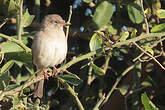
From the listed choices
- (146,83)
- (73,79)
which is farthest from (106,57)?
(73,79)

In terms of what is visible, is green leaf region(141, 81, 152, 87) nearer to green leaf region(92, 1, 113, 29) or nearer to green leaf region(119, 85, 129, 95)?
green leaf region(119, 85, 129, 95)

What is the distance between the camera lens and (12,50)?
291cm

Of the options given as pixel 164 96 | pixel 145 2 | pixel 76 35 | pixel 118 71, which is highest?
pixel 145 2

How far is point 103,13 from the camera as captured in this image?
10.7 feet

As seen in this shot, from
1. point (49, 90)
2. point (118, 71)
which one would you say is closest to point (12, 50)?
point (49, 90)

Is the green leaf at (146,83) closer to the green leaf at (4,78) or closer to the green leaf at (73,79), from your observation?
A: the green leaf at (73,79)

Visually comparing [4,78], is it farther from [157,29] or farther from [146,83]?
[146,83]

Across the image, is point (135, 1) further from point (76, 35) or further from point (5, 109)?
point (5, 109)

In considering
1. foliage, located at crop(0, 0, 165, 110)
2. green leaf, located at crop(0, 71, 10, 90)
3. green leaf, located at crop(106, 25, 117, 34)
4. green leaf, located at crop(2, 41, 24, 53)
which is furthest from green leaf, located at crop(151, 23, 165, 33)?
green leaf, located at crop(0, 71, 10, 90)

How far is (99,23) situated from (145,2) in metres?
0.67

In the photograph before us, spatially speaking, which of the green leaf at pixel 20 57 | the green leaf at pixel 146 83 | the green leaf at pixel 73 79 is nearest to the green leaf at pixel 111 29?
the green leaf at pixel 146 83

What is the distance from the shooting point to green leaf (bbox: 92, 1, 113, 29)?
128 inches

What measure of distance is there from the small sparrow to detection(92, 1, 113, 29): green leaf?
1.30 feet

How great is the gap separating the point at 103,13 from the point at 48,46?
27.5 inches
